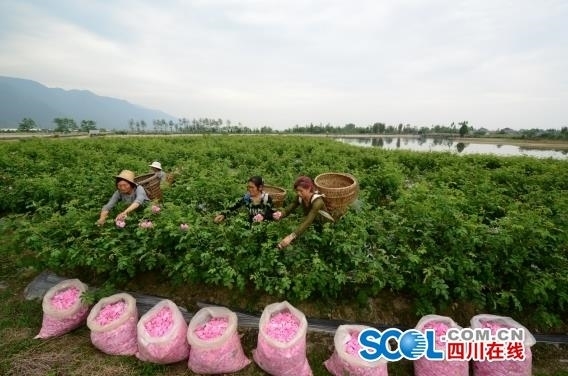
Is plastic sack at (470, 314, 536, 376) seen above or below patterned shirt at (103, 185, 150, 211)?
below

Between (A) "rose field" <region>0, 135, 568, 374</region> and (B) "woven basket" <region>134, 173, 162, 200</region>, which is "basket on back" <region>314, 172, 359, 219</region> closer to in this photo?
(A) "rose field" <region>0, 135, 568, 374</region>

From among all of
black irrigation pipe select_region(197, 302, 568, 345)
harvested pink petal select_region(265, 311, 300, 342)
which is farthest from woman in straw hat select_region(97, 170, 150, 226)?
harvested pink petal select_region(265, 311, 300, 342)

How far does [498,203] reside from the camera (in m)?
5.15

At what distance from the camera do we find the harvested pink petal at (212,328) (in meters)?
3.21

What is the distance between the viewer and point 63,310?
3598 millimetres

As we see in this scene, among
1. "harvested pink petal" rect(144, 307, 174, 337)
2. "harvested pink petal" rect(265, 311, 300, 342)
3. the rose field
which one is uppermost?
the rose field

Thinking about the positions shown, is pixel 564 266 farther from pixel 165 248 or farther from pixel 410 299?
pixel 165 248

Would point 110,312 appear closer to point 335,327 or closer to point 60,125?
point 335,327

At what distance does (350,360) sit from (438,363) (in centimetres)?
94

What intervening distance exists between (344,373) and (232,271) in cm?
160

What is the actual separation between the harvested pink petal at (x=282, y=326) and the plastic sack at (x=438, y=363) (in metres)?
1.39

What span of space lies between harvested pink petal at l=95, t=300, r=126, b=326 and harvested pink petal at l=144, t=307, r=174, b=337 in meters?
0.44

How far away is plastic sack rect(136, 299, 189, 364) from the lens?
125 inches

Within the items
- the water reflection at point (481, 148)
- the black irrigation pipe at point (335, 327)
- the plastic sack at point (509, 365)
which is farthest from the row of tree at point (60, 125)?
the plastic sack at point (509, 365)
